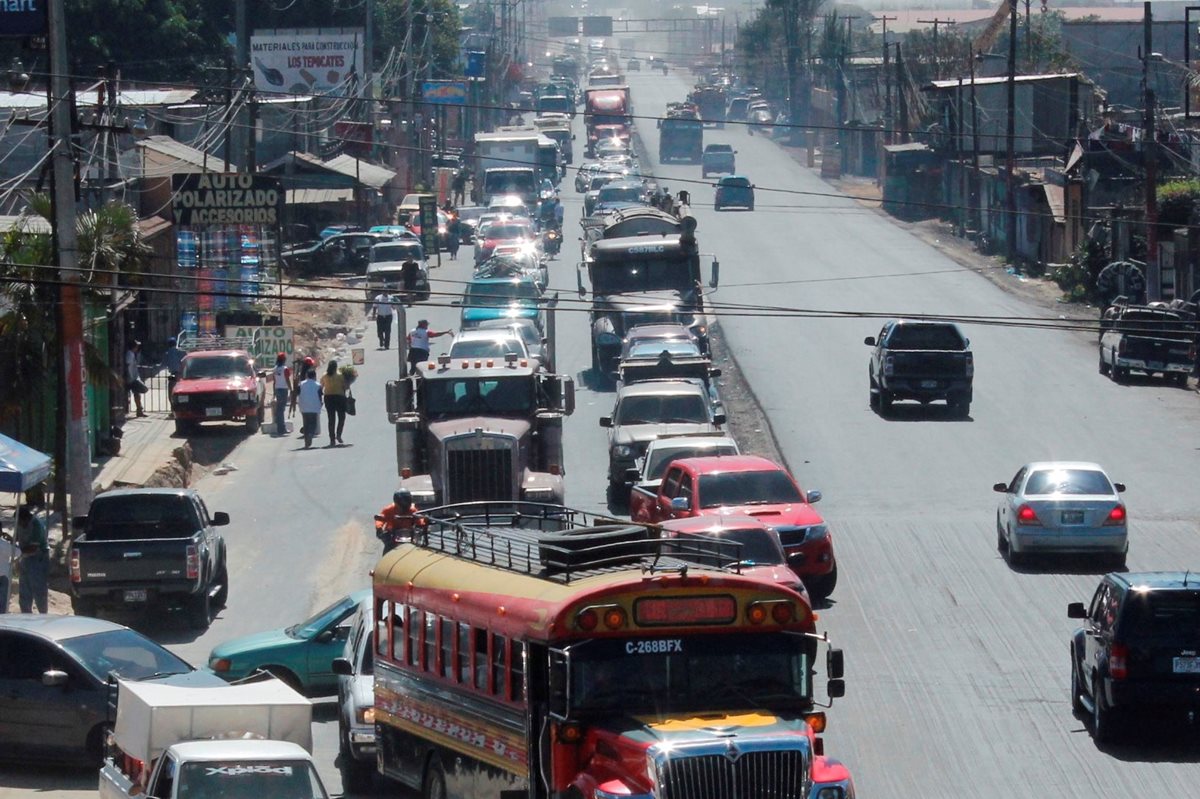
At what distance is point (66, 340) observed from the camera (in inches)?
1014

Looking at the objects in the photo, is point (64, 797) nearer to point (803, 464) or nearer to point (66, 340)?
point (66, 340)

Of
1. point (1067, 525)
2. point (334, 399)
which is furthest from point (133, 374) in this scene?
point (1067, 525)

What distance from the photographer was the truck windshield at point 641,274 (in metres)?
42.0

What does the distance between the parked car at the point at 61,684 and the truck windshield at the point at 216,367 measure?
20.4 metres

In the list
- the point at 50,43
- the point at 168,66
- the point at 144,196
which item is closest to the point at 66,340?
the point at 50,43

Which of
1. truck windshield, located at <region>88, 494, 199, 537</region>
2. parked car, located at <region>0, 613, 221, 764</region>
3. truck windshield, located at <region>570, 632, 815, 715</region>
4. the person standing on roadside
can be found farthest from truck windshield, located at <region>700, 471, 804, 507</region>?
the person standing on roadside

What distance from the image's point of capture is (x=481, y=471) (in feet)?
83.1

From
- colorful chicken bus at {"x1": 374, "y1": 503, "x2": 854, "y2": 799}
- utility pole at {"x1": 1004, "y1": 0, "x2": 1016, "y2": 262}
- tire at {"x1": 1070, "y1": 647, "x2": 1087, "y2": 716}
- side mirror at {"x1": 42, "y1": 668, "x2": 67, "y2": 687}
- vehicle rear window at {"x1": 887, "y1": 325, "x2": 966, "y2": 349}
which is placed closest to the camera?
colorful chicken bus at {"x1": 374, "y1": 503, "x2": 854, "y2": 799}

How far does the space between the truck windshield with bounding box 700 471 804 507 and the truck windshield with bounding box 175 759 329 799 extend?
12011mm

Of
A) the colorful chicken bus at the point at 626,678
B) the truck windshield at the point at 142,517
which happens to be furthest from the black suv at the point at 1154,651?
the truck windshield at the point at 142,517

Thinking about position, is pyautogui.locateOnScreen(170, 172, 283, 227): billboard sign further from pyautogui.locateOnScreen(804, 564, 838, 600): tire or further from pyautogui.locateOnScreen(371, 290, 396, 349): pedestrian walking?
pyautogui.locateOnScreen(804, 564, 838, 600): tire

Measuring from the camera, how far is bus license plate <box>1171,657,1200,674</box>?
15383mm

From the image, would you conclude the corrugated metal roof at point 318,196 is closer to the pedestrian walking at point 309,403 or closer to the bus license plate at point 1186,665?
the pedestrian walking at point 309,403

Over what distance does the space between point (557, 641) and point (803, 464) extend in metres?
21.5
